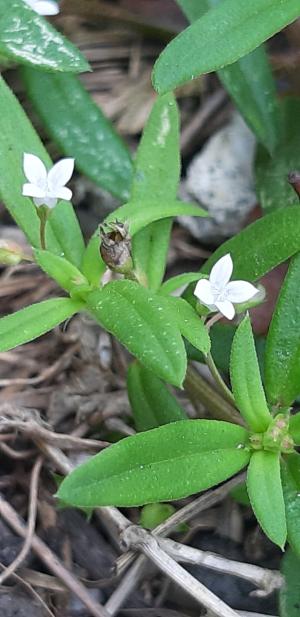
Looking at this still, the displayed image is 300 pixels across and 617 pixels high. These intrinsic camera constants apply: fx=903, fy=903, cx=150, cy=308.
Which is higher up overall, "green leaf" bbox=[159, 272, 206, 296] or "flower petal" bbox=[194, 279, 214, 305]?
"flower petal" bbox=[194, 279, 214, 305]

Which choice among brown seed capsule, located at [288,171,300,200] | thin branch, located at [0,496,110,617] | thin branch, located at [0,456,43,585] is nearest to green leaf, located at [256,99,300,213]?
brown seed capsule, located at [288,171,300,200]

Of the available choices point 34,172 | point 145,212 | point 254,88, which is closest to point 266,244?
point 145,212

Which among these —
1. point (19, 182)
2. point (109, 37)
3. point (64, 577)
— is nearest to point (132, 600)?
point (64, 577)

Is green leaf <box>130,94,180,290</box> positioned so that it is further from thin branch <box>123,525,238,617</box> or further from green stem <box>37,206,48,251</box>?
thin branch <box>123,525,238,617</box>

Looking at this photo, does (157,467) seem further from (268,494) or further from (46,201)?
(46,201)

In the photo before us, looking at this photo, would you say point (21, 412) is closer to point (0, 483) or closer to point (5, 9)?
point (0, 483)
